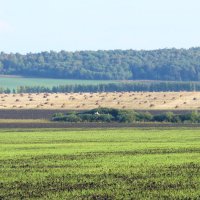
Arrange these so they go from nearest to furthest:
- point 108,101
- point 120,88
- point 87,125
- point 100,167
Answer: point 100,167 → point 87,125 → point 108,101 → point 120,88

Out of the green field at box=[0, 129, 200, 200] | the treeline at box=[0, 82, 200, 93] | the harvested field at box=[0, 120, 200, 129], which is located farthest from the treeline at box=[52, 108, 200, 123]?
the treeline at box=[0, 82, 200, 93]

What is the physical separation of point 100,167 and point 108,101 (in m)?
91.1

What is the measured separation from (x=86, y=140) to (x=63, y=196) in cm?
2998

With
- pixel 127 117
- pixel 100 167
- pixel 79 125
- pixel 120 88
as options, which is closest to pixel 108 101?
pixel 127 117

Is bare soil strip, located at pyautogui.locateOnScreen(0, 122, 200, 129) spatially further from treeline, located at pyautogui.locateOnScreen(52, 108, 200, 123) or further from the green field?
the green field

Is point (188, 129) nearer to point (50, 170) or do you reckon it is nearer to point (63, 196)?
point (50, 170)

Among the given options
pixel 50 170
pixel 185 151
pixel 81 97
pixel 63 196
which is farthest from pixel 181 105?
pixel 63 196

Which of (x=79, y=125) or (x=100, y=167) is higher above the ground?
(x=100, y=167)

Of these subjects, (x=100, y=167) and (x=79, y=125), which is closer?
(x=100, y=167)

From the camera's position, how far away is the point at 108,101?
133m

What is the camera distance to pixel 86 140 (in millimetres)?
62781

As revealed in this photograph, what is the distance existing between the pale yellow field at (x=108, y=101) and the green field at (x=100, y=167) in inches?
2295

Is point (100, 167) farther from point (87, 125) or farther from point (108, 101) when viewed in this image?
point (108, 101)

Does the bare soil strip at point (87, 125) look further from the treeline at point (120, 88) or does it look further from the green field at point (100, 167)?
the treeline at point (120, 88)
